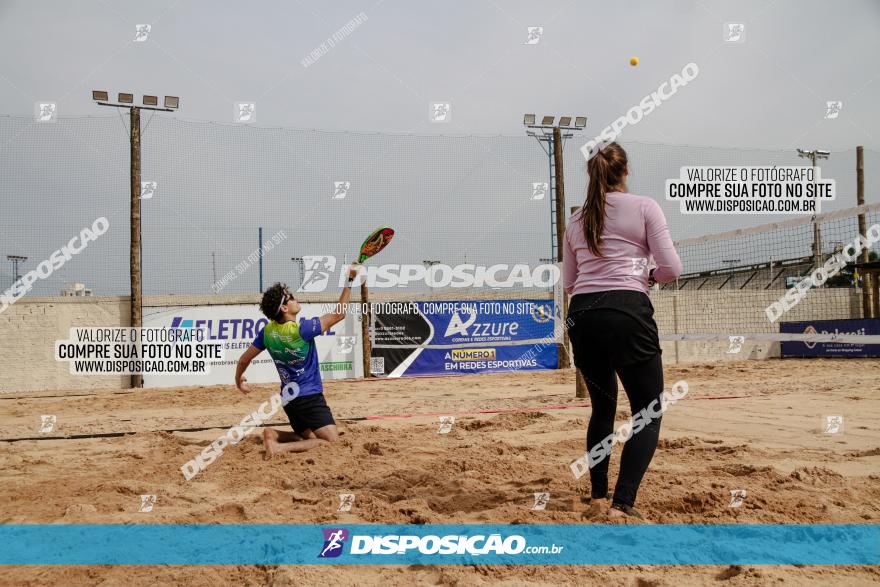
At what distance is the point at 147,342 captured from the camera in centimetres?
1298

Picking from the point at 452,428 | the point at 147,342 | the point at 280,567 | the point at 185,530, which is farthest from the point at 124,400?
the point at 280,567

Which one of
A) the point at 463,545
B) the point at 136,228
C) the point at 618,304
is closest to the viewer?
the point at 463,545

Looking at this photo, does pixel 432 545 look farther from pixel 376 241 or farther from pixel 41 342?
pixel 41 342

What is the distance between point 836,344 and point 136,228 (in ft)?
55.2

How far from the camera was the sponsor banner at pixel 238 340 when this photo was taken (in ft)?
42.8

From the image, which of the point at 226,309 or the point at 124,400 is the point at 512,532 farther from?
the point at 226,309

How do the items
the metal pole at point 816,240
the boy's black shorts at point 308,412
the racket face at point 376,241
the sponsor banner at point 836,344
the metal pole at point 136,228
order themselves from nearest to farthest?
1. the boy's black shorts at point 308,412
2. the racket face at point 376,241
3. the metal pole at point 816,240
4. the metal pole at point 136,228
5. the sponsor banner at point 836,344

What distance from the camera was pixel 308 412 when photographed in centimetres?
470

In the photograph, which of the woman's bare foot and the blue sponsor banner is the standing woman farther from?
the woman's bare foot

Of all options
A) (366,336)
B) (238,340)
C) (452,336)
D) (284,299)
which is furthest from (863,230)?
(284,299)

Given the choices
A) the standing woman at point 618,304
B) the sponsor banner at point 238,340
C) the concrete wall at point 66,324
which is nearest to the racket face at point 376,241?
the standing woman at point 618,304

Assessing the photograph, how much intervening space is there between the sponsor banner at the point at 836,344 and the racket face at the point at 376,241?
14.1 m

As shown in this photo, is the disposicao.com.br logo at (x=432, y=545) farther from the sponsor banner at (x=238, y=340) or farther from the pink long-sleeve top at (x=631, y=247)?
the sponsor banner at (x=238, y=340)

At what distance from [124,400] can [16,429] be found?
3475mm
